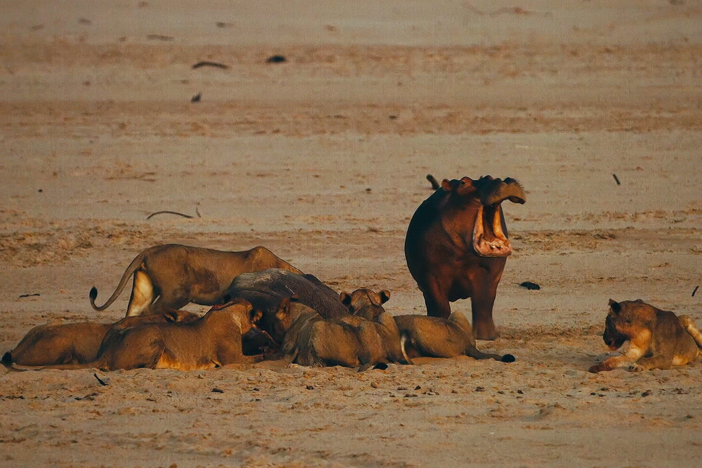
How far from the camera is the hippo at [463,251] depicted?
917 centimetres

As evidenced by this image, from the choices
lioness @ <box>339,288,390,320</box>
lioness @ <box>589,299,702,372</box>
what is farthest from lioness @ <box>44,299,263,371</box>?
lioness @ <box>589,299,702,372</box>

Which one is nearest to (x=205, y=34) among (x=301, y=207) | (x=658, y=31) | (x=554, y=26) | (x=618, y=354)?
(x=554, y=26)

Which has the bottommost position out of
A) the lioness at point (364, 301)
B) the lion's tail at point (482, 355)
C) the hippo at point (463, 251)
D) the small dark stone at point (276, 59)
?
the lion's tail at point (482, 355)

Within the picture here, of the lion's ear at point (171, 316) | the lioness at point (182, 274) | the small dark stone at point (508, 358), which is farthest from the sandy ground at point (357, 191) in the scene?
the lion's ear at point (171, 316)

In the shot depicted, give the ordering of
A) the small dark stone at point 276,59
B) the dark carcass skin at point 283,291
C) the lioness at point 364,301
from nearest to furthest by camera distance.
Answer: the lioness at point 364,301 → the dark carcass skin at point 283,291 → the small dark stone at point 276,59

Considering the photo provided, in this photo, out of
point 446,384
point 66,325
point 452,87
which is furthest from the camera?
point 452,87

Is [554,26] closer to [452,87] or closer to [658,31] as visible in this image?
[658,31]

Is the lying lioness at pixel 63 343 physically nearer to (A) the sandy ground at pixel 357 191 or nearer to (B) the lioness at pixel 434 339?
(A) the sandy ground at pixel 357 191

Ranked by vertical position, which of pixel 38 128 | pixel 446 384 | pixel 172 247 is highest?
pixel 38 128

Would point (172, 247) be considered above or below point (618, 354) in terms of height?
above

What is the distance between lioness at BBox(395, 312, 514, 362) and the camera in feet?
27.3

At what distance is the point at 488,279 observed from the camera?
929 centimetres

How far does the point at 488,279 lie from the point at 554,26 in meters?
17.8

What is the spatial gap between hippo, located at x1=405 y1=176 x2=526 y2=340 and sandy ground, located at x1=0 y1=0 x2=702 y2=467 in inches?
17.0
